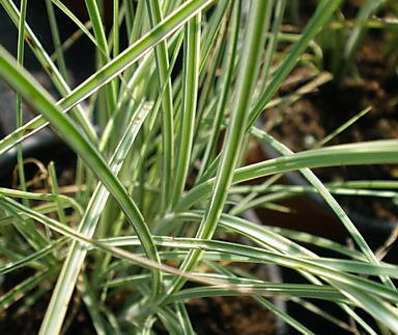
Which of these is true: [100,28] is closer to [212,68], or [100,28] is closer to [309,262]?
[212,68]

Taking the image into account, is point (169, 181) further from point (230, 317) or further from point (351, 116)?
point (351, 116)

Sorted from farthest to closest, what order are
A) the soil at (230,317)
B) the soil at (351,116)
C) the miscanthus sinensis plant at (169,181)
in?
1. the soil at (351,116)
2. the soil at (230,317)
3. the miscanthus sinensis plant at (169,181)

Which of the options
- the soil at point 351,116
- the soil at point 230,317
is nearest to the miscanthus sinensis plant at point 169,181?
the soil at point 230,317

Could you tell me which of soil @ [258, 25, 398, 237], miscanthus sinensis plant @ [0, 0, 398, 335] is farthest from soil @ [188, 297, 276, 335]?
soil @ [258, 25, 398, 237]

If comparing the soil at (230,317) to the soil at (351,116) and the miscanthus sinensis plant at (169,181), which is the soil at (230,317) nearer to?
the miscanthus sinensis plant at (169,181)

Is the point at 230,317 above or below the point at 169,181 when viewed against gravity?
below

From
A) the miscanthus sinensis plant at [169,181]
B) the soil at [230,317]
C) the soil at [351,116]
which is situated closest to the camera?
the miscanthus sinensis plant at [169,181]

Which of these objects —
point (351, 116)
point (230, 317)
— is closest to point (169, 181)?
point (230, 317)

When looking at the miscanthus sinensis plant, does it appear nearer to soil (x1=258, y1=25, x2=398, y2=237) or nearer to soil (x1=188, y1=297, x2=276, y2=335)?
soil (x1=188, y1=297, x2=276, y2=335)

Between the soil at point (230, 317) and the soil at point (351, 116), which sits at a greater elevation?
the soil at point (351, 116)
